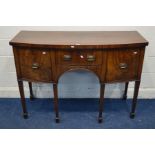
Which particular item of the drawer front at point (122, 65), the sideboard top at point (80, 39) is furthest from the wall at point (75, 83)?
the drawer front at point (122, 65)

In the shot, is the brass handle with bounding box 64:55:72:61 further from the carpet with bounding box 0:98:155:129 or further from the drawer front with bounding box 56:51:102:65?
the carpet with bounding box 0:98:155:129

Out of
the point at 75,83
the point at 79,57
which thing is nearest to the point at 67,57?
the point at 79,57

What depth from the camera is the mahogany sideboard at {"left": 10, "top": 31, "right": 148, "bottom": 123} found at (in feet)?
5.88

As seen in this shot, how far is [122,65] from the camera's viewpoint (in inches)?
74.4

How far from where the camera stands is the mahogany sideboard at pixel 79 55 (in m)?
1.79

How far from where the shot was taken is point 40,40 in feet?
6.17

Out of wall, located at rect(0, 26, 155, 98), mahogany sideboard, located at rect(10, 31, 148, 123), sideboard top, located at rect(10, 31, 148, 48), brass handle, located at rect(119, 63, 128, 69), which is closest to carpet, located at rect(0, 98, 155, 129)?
wall, located at rect(0, 26, 155, 98)

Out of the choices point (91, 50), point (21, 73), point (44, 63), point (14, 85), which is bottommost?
point (14, 85)

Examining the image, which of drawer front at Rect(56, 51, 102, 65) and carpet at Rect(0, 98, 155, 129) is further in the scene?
carpet at Rect(0, 98, 155, 129)

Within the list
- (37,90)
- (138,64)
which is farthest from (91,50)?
(37,90)

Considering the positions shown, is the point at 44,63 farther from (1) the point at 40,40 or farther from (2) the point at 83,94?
(2) the point at 83,94

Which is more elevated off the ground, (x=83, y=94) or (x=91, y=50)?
(x=91, y=50)
